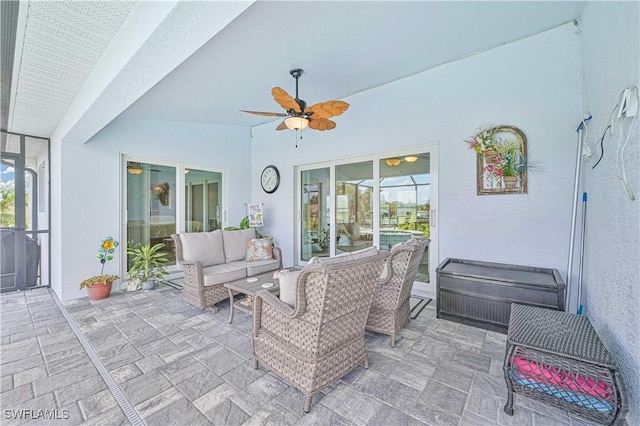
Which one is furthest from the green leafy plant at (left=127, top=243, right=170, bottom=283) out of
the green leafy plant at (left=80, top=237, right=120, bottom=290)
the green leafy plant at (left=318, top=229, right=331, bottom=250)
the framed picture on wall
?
the framed picture on wall

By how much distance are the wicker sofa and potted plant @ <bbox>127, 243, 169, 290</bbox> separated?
3.36ft

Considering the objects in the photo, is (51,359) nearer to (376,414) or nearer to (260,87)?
(376,414)

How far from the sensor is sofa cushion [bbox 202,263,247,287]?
11.1ft

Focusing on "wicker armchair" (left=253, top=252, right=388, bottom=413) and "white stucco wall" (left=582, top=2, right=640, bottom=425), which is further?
A: "wicker armchair" (left=253, top=252, right=388, bottom=413)

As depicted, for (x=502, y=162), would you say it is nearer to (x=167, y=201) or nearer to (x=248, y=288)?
(x=248, y=288)

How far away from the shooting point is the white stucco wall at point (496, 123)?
2.95m

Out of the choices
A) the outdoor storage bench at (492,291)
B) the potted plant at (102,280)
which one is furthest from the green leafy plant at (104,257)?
the outdoor storage bench at (492,291)

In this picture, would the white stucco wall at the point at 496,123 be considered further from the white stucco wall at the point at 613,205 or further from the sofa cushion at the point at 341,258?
the sofa cushion at the point at 341,258

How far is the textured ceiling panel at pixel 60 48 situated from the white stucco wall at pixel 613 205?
127 inches

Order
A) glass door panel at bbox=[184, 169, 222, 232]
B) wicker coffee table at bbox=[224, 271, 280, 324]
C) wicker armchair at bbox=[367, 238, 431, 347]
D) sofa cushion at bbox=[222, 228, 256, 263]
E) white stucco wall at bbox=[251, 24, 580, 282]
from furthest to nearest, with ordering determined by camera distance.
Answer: glass door panel at bbox=[184, 169, 222, 232], sofa cushion at bbox=[222, 228, 256, 263], white stucco wall at bbox=[251, 24, 580, 282], wicker coffee table at bbox=[224, 271, 280, 324], wicker armchair at bbox=[367, 238, 431, 347]

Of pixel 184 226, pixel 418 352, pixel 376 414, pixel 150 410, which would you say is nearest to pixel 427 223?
pixel 418 352

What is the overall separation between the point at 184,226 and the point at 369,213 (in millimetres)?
3518

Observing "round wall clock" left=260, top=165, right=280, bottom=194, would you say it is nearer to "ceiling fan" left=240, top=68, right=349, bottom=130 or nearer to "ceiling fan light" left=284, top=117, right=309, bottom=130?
"ceiling fan" left=240, top=68, right=349, bottom=130

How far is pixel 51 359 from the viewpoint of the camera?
7.60ft
